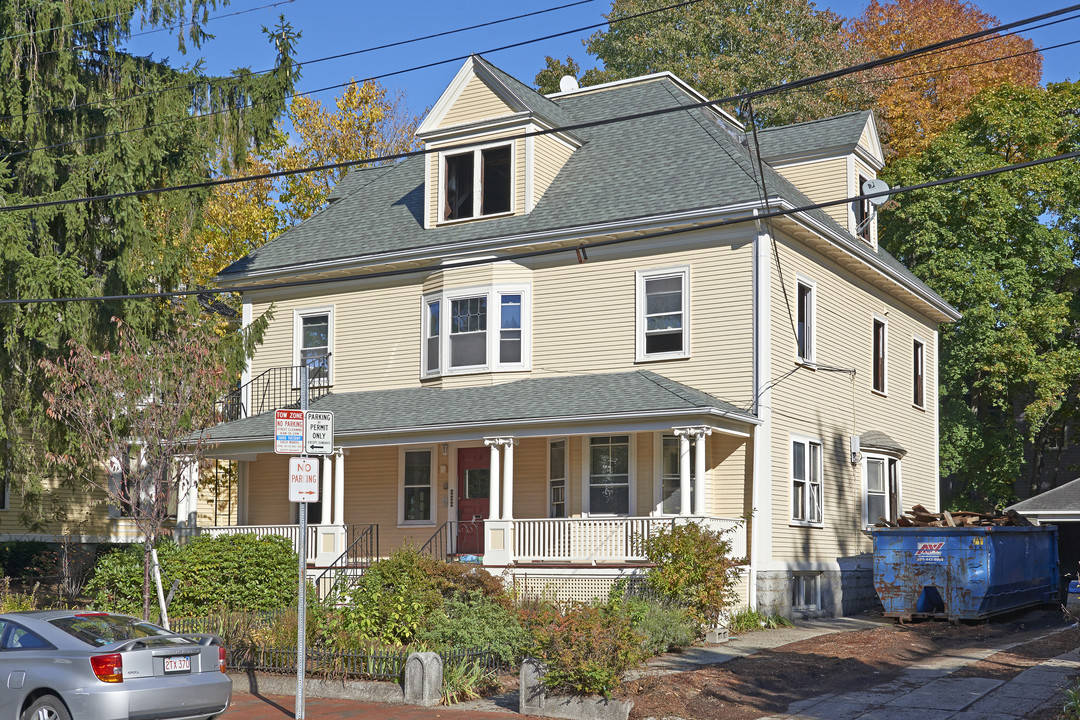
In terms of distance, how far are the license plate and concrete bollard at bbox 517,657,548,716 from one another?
11.6 feet

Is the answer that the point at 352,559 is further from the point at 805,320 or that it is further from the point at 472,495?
the point at 805,320

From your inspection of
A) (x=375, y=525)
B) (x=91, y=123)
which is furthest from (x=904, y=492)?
(x=91, y=123)

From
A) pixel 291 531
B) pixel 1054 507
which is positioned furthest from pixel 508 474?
pixel 1054 507

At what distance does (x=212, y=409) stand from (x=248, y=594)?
11.9 ft

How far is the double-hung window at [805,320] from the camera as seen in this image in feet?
74.3

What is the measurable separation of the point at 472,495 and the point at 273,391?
18.9 ft

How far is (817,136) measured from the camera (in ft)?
84.9

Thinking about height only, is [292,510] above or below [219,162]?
below

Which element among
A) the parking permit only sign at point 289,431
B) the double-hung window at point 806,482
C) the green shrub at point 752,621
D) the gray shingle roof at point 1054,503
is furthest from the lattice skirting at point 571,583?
the gray shingle roof at point 1054,503

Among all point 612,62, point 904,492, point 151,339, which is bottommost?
point 904,492

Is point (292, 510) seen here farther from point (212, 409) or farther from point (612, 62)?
point (612, 62)

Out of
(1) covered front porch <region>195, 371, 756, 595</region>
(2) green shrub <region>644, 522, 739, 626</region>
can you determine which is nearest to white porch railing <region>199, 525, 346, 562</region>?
(1) covered front porch <region>195, 371, 756, 595</region>

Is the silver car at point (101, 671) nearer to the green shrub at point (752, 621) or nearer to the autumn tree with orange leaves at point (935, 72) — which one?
the green shrub at point (752, 621)

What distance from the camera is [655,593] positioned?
1858 cm
